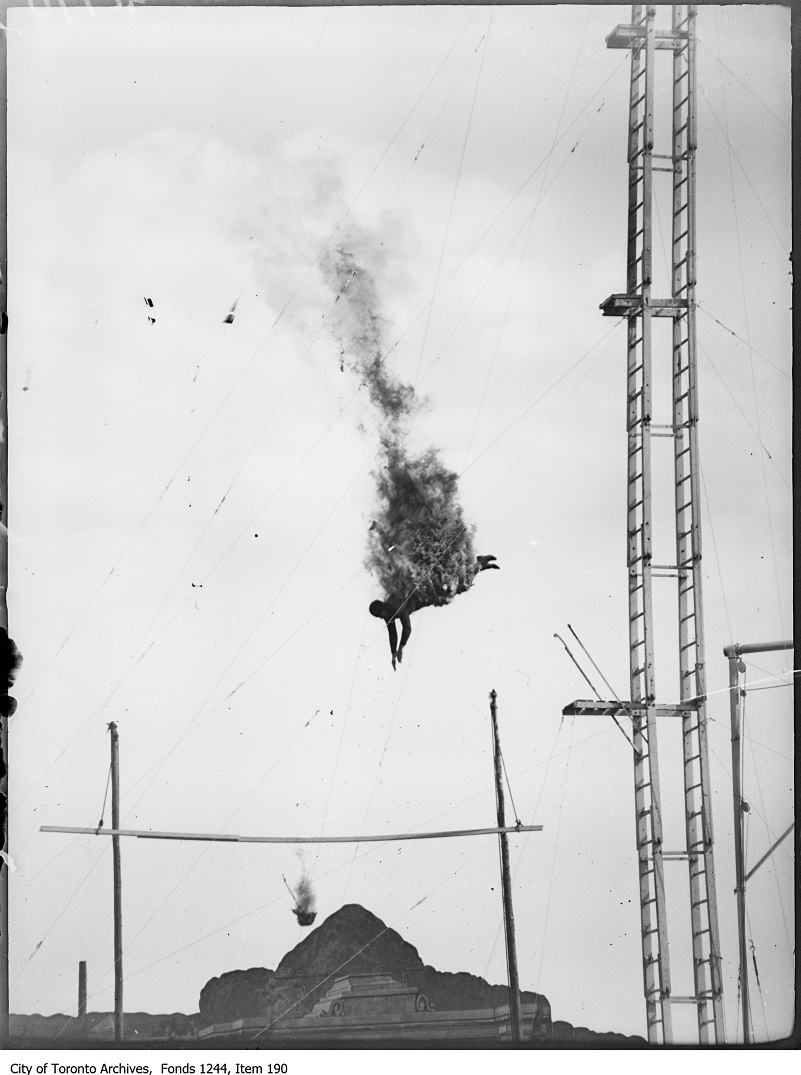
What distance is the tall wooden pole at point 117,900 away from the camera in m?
4.08

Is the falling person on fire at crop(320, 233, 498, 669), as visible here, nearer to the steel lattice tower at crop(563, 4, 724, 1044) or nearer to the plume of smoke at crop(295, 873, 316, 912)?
the steel lattice tower at crop(563, 4, 724, 1044)

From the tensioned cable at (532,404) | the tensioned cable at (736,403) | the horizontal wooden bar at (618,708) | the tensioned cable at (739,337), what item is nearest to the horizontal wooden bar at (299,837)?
the horizontal wooden bar at (618,708)

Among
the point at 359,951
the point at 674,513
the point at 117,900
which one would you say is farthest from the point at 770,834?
the point at 117,900

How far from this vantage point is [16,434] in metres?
4.20

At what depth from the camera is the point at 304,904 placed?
4.12m

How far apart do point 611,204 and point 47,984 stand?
3691 millimetres

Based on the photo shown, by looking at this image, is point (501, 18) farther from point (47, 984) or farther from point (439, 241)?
point (47, 984)

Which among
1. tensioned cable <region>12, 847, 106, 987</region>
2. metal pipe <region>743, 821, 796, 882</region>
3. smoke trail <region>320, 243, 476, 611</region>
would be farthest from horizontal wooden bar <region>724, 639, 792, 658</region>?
tensioned cable <region>12, 847, 106, 987</region>

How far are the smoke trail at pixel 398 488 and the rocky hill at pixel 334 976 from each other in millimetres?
1249

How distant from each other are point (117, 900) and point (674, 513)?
2610mm

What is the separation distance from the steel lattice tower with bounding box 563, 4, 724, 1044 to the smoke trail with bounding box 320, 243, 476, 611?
692mm

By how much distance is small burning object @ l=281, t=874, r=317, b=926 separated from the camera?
13.5ft

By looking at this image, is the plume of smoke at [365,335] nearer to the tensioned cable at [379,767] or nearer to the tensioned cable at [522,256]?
the tensioned cable at [522,256]

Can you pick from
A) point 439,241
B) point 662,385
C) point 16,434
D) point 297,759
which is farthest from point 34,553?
point 662,385
